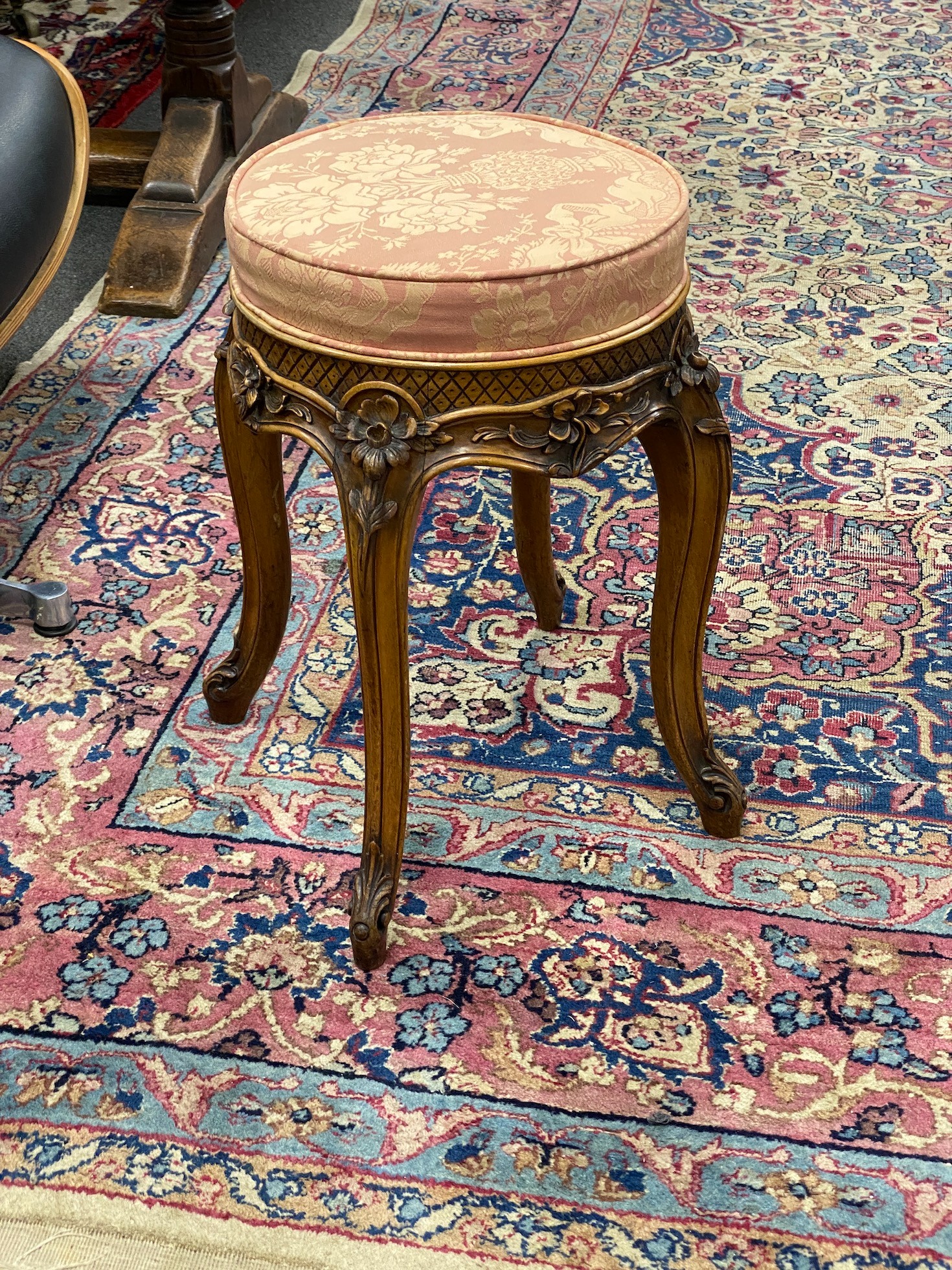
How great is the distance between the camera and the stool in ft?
3.95

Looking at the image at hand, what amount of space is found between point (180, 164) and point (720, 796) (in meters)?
1.99

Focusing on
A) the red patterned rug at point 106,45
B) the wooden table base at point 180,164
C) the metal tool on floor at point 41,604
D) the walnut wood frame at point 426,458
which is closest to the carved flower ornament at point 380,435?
the walnut wood frame at point 426,458

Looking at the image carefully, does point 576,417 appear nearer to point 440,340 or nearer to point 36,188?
point 440,340

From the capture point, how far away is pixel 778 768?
5.59ft

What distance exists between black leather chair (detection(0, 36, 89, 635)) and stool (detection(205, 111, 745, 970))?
1.50 feet

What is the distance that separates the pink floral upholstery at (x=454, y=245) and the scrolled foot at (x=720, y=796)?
1.83ft

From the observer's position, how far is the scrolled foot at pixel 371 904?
55.2 inches

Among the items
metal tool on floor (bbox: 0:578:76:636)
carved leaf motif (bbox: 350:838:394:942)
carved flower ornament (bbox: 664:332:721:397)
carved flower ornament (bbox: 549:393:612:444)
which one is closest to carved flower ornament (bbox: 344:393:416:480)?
carved flower ornament (bbox: 549:393:612:444)

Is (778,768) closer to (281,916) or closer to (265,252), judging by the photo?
(281,916)

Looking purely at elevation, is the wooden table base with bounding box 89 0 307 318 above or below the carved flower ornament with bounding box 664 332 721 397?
below

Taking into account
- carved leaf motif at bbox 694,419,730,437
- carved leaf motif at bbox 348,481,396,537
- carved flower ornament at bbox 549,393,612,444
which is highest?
carved flower ornament at bbox 549,393,612,444

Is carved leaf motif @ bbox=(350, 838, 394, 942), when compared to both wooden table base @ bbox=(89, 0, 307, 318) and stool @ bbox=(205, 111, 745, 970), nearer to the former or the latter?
stool @ bbox=(205, 111, 745, 970)

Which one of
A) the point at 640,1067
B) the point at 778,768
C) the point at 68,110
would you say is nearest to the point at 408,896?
the point at 640,1067

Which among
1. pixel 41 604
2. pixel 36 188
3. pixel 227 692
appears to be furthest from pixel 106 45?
pixel 227 692
